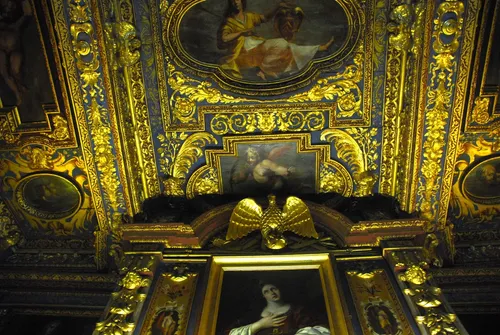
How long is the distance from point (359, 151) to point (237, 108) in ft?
6.59

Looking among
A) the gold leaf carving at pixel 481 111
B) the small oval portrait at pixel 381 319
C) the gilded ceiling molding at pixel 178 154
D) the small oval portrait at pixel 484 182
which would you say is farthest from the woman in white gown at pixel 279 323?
the gold leaf carving at pixel 481 111

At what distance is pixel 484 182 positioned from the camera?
708 cm

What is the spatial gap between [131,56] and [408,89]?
155 inches

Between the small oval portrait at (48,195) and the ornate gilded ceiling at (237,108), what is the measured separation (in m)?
0.02

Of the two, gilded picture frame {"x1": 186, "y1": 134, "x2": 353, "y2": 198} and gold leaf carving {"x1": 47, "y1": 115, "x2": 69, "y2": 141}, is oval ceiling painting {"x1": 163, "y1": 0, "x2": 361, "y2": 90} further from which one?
gold leaf carving {"x1": 47, "y1": 115, "x2": 69, "y2": 141}

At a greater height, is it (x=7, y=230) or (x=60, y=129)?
(x=60, y=129)

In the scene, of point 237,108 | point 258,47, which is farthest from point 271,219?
point 258,47

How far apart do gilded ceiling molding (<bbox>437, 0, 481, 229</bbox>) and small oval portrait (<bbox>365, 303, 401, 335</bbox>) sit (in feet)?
7.84

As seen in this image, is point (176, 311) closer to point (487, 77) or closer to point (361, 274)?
point (361, 274)

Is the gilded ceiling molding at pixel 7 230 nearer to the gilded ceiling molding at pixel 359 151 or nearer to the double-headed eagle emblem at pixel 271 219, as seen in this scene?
the double-headed eagle emblem at pixel 271 219

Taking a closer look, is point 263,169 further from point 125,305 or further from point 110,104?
point 125,305

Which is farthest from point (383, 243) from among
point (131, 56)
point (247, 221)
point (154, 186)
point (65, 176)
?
A: point (65, 176)

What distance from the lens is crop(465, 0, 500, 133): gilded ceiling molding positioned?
5.80 metres

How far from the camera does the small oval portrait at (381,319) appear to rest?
4922 millimetres
